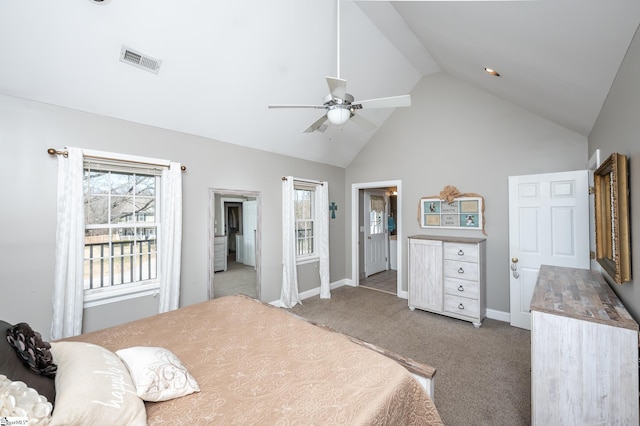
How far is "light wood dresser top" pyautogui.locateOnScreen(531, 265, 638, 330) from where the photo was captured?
145 cm

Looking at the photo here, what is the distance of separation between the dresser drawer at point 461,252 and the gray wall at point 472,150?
18.9 inches

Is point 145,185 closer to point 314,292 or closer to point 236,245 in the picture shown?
point 314,292

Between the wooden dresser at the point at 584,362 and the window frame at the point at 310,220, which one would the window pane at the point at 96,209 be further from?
the wooden dresser at the point at 584,362

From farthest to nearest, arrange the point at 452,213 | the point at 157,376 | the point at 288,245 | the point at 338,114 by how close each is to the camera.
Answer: the point at 288,245, the point at 452,213, the point at 338,114, the point at 157,376

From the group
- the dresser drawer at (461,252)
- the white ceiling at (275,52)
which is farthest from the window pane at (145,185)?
the dresser drawer at (461,252)

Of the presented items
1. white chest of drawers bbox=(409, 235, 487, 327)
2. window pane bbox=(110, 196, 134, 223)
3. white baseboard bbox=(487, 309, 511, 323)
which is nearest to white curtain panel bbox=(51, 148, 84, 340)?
window pane bbox=(110, 196, 134, 223)

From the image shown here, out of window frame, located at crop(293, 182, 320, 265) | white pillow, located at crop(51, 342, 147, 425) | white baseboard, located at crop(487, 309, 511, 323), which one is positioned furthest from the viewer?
window frame, located at crop(293, 182, 320, 265)

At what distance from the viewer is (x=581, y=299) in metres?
1.75

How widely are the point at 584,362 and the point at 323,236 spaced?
364 cm

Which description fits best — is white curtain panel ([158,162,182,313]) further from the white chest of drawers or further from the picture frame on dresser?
the picture frame on dresser

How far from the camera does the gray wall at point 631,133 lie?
1.43 metres

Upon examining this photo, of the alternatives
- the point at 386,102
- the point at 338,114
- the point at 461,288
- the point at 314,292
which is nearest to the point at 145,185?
the point at 338,114

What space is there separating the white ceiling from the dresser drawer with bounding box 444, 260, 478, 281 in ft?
6.64

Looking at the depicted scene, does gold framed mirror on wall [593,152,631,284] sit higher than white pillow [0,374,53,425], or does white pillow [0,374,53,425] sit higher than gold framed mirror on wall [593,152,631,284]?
gold framed mirror on wall [593,152,631,284]
